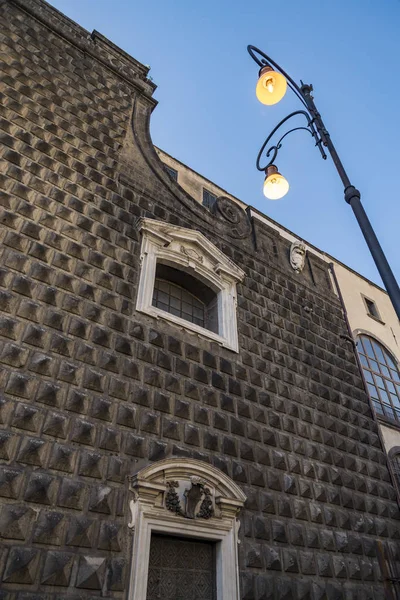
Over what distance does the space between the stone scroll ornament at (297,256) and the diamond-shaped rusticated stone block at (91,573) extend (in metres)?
6.87

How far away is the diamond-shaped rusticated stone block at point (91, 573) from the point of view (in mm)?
3820

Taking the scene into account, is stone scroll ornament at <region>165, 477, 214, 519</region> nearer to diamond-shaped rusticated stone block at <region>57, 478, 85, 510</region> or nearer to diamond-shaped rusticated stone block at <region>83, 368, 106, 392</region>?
diamond-shaped rusticated stone block at <region>57, 478, 85, 510</region>

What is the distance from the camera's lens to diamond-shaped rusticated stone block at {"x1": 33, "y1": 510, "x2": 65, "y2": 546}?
378cm

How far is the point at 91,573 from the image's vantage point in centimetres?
389

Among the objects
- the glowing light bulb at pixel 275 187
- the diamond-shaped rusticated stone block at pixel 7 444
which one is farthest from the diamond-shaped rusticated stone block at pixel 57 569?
the glowing light bulb at pixel 275 187

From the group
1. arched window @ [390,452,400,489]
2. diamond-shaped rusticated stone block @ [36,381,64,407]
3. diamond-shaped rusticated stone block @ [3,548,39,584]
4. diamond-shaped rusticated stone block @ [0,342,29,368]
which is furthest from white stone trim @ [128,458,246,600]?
arched window @ [390,452,400,489]

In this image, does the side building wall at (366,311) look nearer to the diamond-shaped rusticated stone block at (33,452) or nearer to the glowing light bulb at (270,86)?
the glowing light bulb at (270,86)

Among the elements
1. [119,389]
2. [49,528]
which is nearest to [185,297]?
[119,389]

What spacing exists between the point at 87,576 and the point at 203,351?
3.03m

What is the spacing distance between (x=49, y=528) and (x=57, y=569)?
0.32m

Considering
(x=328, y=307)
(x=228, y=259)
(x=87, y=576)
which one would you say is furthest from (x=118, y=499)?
(x=328, y=307)

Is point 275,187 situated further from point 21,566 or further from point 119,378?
point 21,566

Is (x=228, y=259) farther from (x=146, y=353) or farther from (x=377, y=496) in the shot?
(x=377, y=496)

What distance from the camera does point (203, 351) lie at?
6.22 meters
